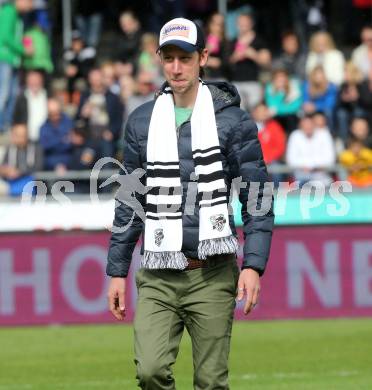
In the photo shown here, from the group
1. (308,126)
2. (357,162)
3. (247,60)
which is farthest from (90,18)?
(357,162)

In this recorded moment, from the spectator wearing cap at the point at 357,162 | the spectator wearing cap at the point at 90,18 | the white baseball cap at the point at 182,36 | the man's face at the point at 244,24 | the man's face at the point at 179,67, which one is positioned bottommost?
the spectator wearing cap at the point at 357,162

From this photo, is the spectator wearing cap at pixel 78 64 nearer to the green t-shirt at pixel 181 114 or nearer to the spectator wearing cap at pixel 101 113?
the spectator wearing cap at pixel 101 113

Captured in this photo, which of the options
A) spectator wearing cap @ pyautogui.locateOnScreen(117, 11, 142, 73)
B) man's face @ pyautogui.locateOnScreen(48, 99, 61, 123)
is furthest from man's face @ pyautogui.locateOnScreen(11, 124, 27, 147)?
spectator wearing cap @ pyautogui.locateOnScreen(117, 11, 142, 73)

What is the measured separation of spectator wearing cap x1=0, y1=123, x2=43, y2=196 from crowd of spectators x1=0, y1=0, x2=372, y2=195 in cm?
1

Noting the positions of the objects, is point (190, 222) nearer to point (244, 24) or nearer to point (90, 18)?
point (244, 24)

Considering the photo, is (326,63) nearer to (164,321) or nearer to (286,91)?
(286,91)

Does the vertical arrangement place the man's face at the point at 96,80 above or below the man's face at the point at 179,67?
above

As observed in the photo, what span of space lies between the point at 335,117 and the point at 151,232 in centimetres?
1143

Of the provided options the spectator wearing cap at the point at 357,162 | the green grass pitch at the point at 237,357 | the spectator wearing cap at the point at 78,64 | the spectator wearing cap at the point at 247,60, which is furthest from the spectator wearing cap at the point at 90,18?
the green grass pitch at the point at 237,357

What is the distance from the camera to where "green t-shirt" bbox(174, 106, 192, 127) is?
7.25 m

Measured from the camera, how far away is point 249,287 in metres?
6.88

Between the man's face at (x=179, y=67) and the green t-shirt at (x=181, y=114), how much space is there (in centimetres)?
15

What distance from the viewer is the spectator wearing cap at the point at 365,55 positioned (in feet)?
61.8

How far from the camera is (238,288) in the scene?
6980mm
